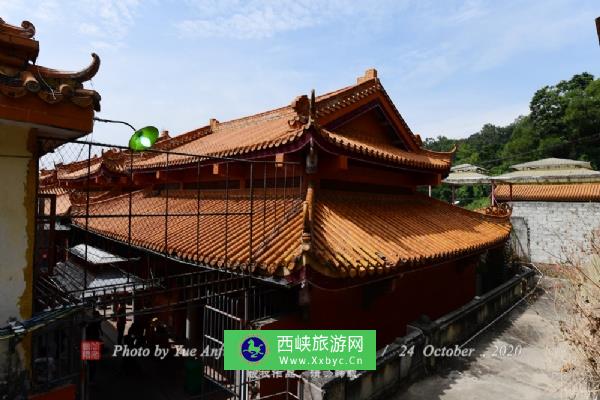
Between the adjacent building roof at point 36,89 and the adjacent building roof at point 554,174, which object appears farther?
the adjacent building roof at point 554,174

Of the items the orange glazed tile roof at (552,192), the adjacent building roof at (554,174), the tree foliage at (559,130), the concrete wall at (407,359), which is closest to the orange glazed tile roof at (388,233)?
the concrete wall at (407,359)

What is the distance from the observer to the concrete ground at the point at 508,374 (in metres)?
6.33

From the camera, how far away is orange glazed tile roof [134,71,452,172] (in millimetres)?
7004

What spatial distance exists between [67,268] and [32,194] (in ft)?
24.6

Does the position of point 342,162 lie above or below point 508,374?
above

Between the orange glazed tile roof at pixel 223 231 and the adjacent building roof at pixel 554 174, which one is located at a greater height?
the adjacent building roof at pixel 554 174

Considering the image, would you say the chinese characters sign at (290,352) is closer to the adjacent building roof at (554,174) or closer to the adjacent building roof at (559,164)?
the adjacent building roof at (554,174)

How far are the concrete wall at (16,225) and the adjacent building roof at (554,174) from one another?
2435cm

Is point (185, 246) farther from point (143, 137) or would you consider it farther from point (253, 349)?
point (143, 137)

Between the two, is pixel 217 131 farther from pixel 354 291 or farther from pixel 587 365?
pixel 587 365

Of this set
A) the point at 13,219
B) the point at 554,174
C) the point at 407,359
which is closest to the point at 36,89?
the point at 13,219

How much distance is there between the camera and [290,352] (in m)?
5.97

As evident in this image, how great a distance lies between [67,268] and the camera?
10.3 metres

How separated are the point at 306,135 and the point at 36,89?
4.33 metres
